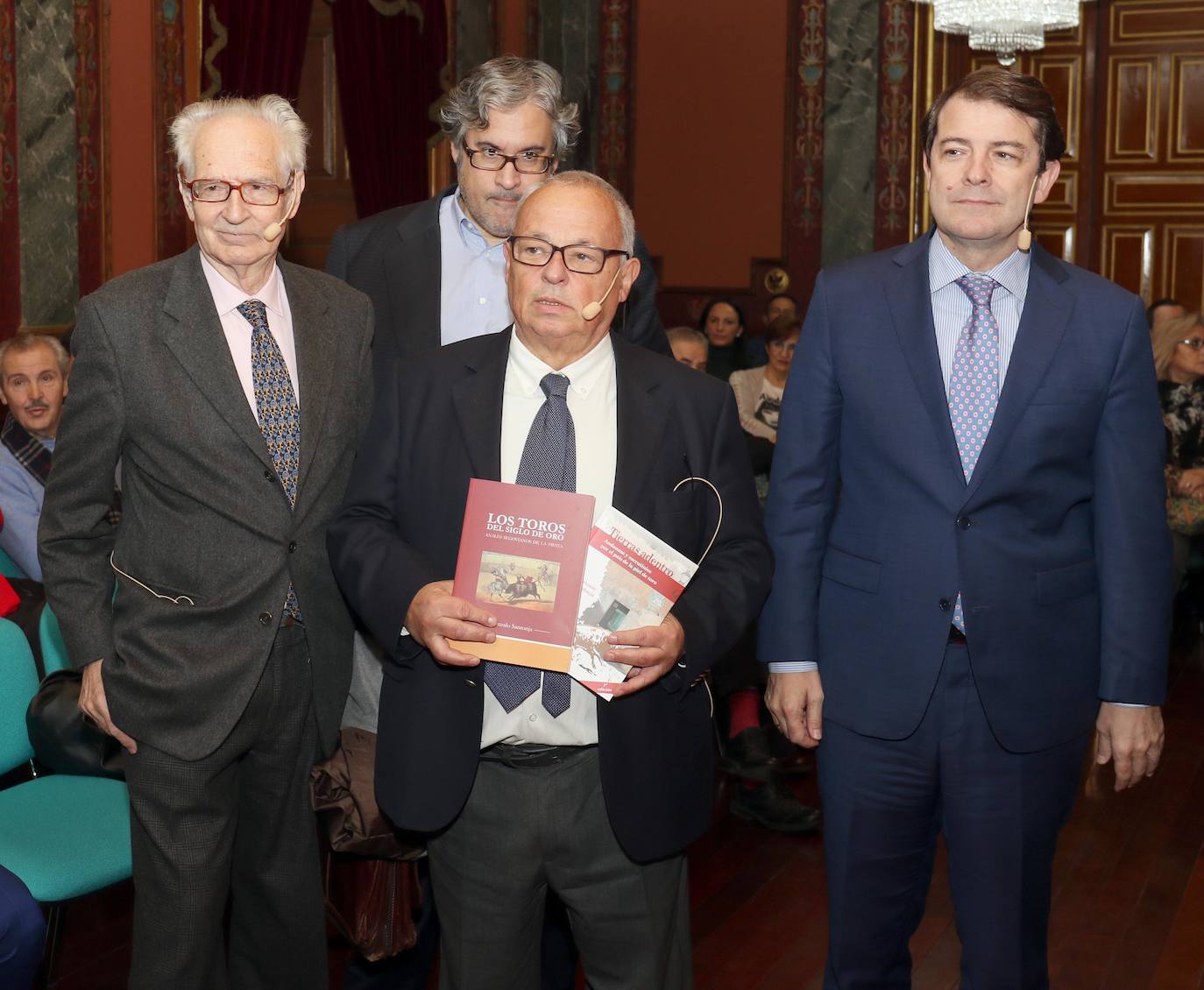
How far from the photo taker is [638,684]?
1.91 metres

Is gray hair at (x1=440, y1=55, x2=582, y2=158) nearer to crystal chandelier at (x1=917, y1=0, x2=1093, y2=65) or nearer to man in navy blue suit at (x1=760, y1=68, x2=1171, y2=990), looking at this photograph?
man in navy blue suit at (x1=760, y1=68, x2=1171, y2=990)

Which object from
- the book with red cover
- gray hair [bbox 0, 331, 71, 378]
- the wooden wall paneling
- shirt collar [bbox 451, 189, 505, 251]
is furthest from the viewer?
the wooden wall paneling

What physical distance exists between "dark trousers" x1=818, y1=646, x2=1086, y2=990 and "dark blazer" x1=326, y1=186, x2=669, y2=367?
33.1 inches

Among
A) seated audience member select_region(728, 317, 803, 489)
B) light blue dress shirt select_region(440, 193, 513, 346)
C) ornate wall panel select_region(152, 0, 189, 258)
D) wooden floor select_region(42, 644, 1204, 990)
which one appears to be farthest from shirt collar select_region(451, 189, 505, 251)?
ornate wall panel select_region(152, 0, 189, 258)

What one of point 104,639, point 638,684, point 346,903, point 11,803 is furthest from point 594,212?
point 11,803

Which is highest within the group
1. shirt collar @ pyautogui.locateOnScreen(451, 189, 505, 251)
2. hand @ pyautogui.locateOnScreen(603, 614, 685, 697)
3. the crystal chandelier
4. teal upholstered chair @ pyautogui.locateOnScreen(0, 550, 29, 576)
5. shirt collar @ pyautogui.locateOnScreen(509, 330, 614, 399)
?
the crystal chandelier

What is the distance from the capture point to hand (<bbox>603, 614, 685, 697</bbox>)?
1882 mm

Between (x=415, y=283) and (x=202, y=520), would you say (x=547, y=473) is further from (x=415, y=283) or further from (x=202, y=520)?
(x=415, y=283)

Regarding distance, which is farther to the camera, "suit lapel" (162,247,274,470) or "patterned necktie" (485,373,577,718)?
"suit lapel" (162,247,274,470)

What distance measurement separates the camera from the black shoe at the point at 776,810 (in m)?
4.20

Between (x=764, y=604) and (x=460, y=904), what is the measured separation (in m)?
0.69

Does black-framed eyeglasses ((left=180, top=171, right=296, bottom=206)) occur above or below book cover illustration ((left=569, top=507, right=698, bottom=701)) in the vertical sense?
above

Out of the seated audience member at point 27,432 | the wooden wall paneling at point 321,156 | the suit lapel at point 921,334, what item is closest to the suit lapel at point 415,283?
the suit lapel at point 921,334

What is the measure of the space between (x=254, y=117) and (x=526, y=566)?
2.94 ft
